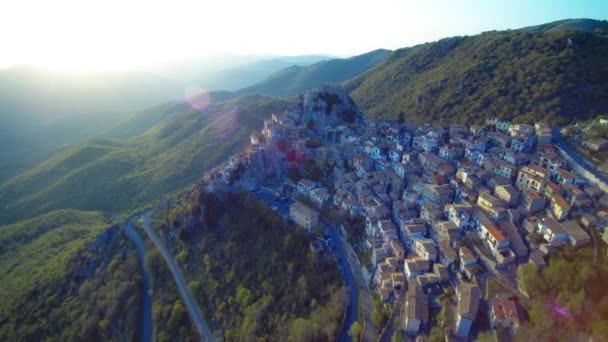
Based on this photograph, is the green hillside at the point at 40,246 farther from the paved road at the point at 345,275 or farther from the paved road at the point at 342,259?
the paved road at the point at 345,275

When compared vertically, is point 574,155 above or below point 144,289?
above

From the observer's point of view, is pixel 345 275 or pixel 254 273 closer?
pixel 345 275

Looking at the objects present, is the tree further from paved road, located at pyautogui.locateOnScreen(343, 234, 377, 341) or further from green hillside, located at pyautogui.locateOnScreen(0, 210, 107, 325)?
green hillside, located at pyautogui.locateOnScreen(0, 210, 107, 325)

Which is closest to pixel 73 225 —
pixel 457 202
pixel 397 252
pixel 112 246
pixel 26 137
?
pixel 112 246

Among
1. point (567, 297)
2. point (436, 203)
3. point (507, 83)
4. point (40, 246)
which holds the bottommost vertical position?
point (40, 246)

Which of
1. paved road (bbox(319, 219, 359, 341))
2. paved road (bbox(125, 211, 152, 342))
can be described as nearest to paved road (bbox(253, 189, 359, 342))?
paved road (bbox(319, 219, 359, 341))

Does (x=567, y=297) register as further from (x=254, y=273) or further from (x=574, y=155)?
(x=254, y=273)

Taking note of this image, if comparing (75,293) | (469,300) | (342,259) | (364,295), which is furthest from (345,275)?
(75,293)
